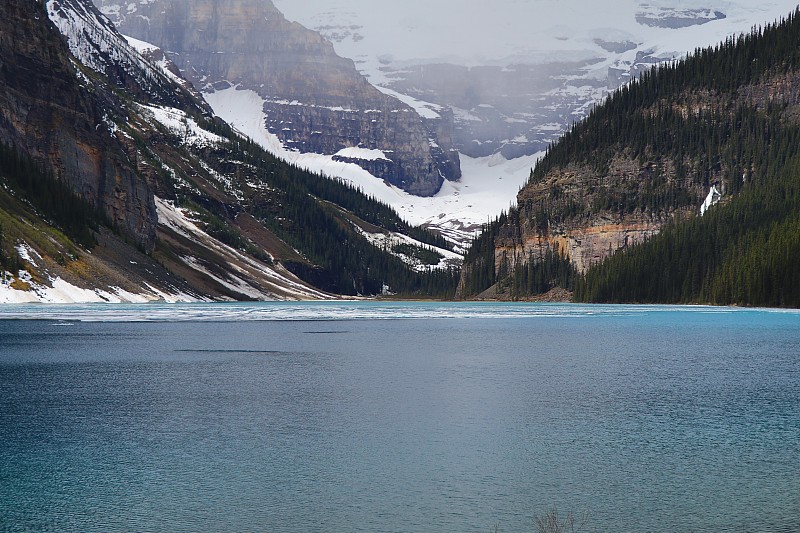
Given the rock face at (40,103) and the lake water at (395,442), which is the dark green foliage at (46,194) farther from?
the lake water at (395,442)

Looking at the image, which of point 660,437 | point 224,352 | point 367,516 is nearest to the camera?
point 367,516

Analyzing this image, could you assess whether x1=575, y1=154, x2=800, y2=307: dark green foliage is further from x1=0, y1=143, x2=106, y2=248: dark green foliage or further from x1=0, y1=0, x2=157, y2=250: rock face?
x1=0, y1=0, x2=157, y2=250: rock face

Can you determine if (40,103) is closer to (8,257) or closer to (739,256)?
(8,257)

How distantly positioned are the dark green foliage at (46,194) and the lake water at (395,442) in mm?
109295

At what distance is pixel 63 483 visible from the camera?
23.8 metres

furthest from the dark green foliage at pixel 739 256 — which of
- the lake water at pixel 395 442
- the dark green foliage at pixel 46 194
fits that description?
the dark green foliage at pixel 46 194

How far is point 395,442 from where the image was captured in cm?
2898

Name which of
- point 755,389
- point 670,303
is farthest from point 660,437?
point 670,303

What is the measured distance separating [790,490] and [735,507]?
7.70ft

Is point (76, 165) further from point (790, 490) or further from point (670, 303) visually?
point (790, 490)

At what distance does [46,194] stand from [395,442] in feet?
498

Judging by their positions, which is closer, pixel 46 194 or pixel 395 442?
pixel 395 442

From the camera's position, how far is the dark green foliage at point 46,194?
159750 mm

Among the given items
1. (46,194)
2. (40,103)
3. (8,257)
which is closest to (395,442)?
(8,257)
